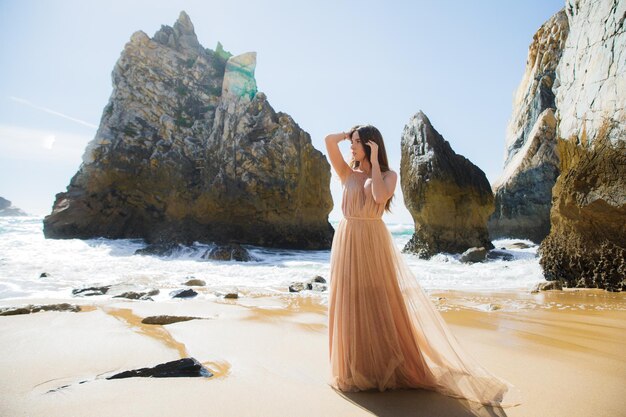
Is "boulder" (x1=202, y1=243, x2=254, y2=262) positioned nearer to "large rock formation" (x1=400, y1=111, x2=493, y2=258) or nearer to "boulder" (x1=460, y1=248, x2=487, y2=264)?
"large rock formation" (x1=400, y1=111, x2=493, y2=258)

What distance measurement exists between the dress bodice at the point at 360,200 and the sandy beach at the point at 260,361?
1196 mm

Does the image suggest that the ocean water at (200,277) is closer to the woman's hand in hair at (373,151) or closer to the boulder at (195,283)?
the boulder at (195,283)

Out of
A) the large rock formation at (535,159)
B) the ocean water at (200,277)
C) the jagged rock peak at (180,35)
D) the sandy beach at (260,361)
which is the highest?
the jagged rock peak at (180,35)

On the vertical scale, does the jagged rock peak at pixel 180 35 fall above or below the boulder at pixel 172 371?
above

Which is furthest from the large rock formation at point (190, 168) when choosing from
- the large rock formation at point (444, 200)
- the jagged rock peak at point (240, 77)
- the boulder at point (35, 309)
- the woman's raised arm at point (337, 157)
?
the woman's raised arm at point (337, 157)

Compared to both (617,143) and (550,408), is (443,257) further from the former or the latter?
(550,408)

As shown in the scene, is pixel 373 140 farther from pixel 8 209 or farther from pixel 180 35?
pixel 8 209

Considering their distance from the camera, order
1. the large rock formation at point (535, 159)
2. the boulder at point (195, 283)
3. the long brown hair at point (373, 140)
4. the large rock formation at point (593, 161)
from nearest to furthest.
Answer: the long brown hair at point (373, 140), the large rock formation at point (593, 161), the boulder at point (195, 283), the large rock formation at point (535, 159)

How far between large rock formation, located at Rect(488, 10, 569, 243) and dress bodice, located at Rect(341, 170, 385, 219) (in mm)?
23473

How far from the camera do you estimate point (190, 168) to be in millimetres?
21875

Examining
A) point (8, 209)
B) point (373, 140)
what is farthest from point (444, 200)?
point (8, 209)

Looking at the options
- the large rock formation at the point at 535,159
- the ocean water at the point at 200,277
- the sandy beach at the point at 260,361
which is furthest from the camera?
the large rock formation at the point at 535,159

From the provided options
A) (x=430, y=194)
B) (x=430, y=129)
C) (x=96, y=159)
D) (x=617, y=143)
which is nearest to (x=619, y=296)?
(x=617, y=143)

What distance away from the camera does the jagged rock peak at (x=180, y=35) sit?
81.0 ft
